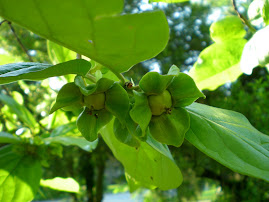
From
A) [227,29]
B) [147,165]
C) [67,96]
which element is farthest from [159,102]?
[227,29]

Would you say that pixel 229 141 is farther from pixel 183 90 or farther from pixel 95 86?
pixel 95 86

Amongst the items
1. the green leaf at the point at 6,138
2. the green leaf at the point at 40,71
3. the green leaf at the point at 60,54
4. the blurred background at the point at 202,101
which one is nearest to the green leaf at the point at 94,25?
the green leaf at the point at 40,71

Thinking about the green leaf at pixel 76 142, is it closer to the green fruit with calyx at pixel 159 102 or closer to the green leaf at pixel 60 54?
the green leaf at pixel 60 54

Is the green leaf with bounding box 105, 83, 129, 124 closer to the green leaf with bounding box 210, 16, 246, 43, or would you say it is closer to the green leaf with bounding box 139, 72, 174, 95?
the green leaf with bounding box 139, 72, 174, 95

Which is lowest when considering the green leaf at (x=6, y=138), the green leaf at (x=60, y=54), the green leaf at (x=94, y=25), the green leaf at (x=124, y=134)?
the green leaf at (x=6, y=138)

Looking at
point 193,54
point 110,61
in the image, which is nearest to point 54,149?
point 110,61

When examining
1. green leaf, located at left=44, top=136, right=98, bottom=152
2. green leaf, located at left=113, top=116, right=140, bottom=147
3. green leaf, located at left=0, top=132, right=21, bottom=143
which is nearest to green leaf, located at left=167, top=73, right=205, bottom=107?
green leaf, located at left=113, top=116, right=140, bottom=147

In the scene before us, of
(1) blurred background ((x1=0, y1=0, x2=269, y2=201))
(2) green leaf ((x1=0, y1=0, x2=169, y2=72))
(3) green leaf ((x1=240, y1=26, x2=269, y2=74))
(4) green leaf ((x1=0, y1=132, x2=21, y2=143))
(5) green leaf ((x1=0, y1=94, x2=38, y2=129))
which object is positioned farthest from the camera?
(1) blurred background ((x1=0, y1=0, x2=269, y2=201))
